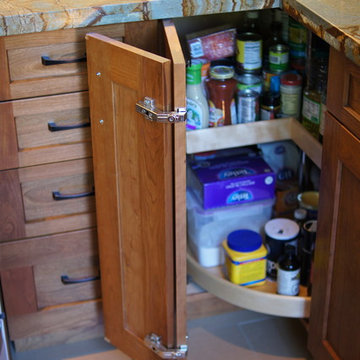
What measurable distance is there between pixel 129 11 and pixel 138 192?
1.31ft

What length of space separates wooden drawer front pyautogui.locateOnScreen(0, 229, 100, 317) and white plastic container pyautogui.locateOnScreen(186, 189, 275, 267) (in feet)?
1.01

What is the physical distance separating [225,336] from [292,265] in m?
0.35

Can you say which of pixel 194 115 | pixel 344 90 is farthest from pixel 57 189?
pixel 344 90

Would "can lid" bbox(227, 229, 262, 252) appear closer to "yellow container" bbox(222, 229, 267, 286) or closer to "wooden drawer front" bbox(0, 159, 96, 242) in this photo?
"yellow container" bbox(222, 229, 267, 286)

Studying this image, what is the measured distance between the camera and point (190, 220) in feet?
6.55

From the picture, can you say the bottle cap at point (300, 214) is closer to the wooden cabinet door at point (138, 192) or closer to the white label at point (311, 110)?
the white label at point (311, 110)

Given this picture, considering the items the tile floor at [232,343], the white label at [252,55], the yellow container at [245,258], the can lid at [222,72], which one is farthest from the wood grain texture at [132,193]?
the white label at [252,55]

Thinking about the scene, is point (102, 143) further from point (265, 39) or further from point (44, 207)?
point (265, 39)

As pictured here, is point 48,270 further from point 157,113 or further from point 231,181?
point 157,113

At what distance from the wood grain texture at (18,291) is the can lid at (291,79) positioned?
82 cm

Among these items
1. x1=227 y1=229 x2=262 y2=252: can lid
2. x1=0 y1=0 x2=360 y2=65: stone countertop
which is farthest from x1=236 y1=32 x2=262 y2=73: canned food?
x1=227 y1=229 x2=262 y2=252: can lid

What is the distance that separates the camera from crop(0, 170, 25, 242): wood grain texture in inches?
65.6

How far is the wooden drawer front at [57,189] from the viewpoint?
1684 millimetres

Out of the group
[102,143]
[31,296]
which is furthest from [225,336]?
[102,143]
